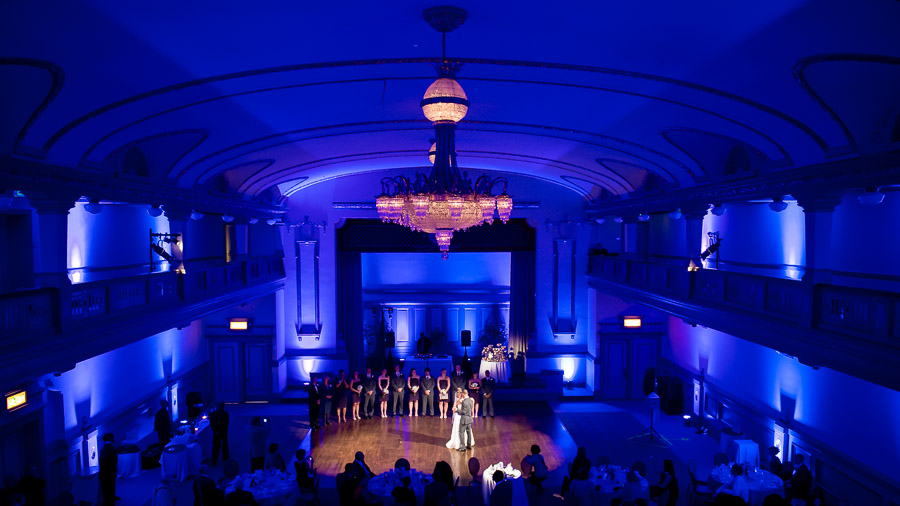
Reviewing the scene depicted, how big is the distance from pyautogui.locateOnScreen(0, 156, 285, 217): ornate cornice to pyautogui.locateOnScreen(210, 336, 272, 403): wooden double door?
5381 mm

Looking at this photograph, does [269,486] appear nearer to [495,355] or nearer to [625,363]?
[495,355]

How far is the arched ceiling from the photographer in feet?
14.8

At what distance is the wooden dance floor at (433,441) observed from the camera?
12.1m

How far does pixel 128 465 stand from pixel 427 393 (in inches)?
286

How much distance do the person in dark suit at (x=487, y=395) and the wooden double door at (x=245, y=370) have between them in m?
6.70

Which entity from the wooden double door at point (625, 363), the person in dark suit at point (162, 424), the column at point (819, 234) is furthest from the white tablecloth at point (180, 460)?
the wooden double door at point (625, 363)

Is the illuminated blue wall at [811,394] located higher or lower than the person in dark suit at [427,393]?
higher

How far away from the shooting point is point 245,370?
55.8 feet

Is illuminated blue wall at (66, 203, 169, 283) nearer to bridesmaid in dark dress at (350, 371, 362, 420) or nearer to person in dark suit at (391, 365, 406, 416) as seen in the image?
bridesmaid in dark dress at (350, 371, 362, 420)

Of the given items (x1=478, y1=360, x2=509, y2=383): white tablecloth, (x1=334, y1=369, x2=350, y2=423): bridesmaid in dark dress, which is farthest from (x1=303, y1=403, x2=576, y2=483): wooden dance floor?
(x1=478, y1=360, x2=509, y2=383): white tablecloth

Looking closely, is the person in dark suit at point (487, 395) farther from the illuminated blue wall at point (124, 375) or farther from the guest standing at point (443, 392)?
the illuminated blue wall at point (124, 375)

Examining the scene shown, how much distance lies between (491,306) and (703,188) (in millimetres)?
11666

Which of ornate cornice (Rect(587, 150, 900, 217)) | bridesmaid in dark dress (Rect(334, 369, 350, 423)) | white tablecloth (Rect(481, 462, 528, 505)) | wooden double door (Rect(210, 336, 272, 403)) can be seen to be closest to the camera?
ornate cornice (Rect(587, 150, 900, 217))

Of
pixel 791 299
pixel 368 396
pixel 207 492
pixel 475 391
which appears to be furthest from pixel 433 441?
pixel 791 299
